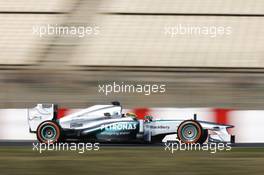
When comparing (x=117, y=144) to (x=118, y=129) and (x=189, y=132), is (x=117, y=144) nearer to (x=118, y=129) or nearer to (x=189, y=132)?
(x=118, y=129)

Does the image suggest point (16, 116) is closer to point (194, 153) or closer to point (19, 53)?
point (194, 153)

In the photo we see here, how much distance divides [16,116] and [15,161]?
260 centimetres

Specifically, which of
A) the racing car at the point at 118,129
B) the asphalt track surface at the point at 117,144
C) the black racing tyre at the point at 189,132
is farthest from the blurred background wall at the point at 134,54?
the black racing tyre at the point at 189,132

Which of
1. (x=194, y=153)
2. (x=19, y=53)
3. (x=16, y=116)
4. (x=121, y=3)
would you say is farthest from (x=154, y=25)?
(x=194, y=153)

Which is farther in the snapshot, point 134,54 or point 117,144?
point 134,54

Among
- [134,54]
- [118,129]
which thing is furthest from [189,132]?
[134,54]

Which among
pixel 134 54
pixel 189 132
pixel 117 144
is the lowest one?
pixel 117 144

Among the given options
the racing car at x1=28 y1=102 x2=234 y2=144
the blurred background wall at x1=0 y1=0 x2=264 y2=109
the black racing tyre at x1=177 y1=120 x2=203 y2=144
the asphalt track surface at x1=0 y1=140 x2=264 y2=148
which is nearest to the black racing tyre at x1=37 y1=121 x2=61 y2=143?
the racing car at x1=28 y1=102 x2=234 y2=144

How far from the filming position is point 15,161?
7539 millimetres

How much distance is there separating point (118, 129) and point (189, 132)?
0.99m

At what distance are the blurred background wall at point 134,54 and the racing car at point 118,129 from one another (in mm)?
4748

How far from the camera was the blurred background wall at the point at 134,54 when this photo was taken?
14.5 metres

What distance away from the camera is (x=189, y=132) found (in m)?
8.87

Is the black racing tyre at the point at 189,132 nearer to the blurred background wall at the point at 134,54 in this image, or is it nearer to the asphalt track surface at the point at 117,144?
the asphalt track surface at the point at 117,144
